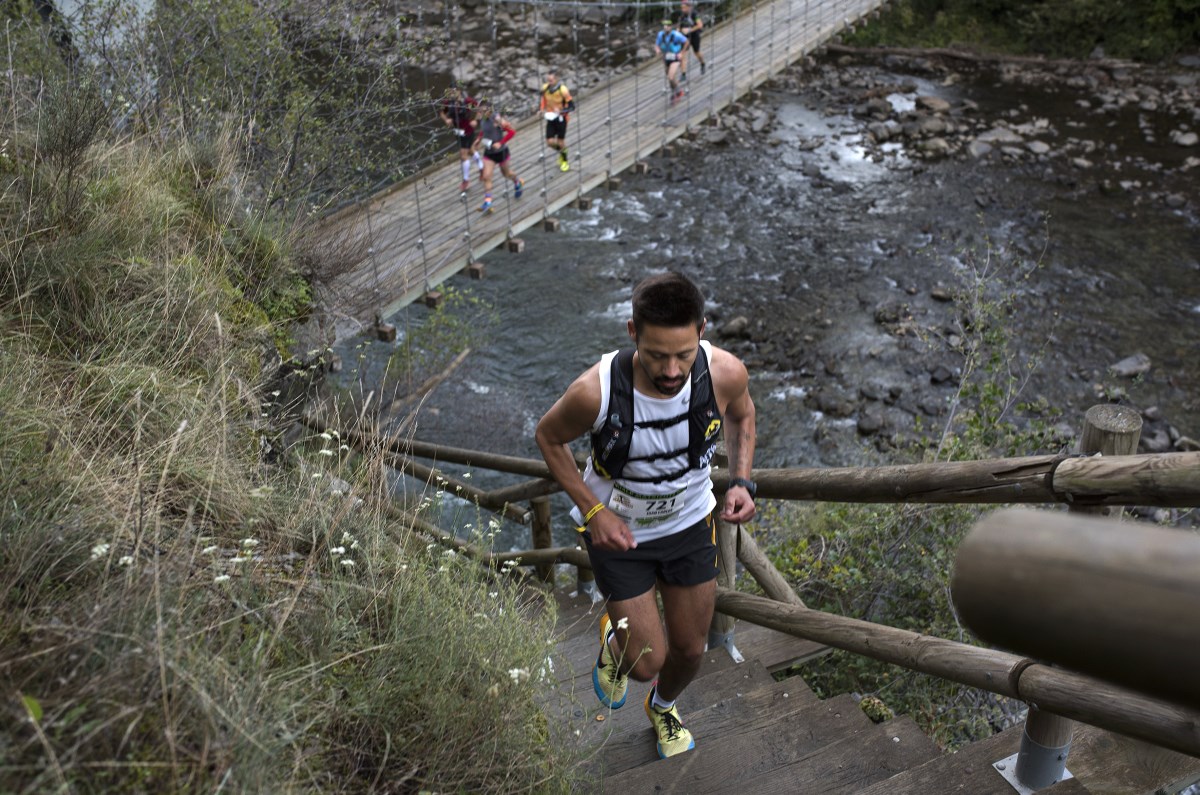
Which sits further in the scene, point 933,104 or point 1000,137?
point 933,104

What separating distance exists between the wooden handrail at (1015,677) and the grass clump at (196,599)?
83cm

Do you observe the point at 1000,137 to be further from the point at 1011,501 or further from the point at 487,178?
the point at 1011,501

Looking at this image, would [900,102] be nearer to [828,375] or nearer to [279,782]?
[828,375]

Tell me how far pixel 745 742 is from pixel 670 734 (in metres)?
0.23

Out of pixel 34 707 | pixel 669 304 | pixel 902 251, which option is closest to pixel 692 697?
pixel 669 304

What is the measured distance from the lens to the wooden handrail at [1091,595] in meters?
0.69

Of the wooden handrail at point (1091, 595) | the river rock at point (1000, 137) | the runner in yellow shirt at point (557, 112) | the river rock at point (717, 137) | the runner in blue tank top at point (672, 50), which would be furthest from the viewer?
the river rock at point (717, 137)

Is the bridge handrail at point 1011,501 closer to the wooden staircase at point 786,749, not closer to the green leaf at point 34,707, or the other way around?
the wooden staircase at point 786,749

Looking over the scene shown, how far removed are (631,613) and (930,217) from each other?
12.5 m

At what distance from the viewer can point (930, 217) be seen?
46.5 ft

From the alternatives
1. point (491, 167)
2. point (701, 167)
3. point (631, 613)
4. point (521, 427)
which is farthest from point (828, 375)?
point (631, 613)

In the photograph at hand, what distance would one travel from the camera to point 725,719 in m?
3.22

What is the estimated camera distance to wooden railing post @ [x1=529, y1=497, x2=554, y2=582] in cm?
475

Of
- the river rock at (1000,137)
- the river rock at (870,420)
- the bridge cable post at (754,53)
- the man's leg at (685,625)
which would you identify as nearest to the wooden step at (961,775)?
the man's leg at (685,625)
